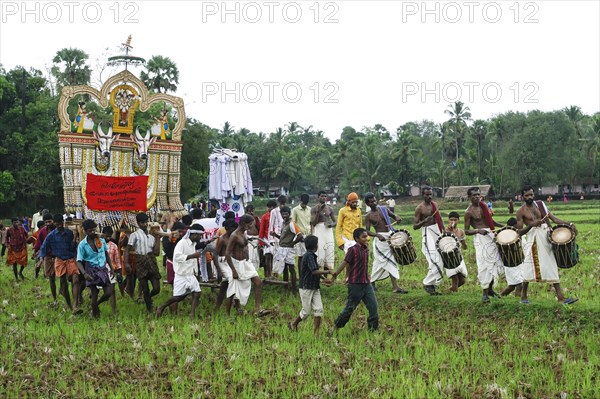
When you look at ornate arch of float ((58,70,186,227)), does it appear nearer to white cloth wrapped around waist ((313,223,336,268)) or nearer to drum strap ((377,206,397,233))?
white cloth wrapped around waist ((313,223,336,268))

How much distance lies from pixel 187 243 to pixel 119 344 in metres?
2.26

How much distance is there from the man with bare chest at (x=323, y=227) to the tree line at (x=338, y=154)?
26426 mm

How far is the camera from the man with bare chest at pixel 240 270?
1058 centimetres

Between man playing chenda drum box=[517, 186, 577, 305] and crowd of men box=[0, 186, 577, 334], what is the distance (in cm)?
1

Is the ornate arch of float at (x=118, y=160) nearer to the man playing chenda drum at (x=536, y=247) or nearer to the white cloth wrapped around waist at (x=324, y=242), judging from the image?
the white cloth wrapped around waist at (x=324, y=242)

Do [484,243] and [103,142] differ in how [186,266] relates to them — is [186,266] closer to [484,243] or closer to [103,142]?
[484,243]

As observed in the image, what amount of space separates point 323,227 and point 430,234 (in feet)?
7.29

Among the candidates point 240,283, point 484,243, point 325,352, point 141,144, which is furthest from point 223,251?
point 141,144

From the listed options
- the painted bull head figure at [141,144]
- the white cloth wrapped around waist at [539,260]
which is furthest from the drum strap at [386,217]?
the painted bull head figure at [141,144]

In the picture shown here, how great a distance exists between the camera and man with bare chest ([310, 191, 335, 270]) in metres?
12.7

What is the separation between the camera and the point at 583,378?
6406 millimetres

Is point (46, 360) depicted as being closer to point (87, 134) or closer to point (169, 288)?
point (169, 288)

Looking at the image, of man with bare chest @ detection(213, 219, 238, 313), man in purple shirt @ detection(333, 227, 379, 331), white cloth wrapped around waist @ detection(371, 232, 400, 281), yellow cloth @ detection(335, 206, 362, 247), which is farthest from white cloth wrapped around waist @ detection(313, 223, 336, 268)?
man in purple shirt @ detection(333, 227, 379, 331)

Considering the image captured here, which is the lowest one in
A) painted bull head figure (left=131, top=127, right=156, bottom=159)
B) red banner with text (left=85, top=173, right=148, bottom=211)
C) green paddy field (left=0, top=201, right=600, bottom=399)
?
green paddy field (left=0, top=201, right=600, bottom=399)
